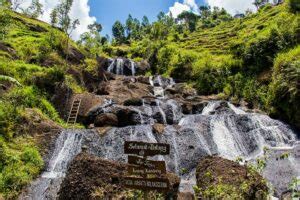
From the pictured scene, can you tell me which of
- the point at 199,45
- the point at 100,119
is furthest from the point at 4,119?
the point at 199,45

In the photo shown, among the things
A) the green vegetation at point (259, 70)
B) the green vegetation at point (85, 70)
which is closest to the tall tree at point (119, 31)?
the green vegetation at point (85, 70)

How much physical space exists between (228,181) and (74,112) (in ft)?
62.1

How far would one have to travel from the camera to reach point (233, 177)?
10.8 meters

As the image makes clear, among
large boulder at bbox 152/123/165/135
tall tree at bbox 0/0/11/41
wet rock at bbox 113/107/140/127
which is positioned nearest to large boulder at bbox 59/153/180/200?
large boulder at bbox 152/123/165/135

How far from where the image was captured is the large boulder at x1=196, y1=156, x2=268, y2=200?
9.45 metres

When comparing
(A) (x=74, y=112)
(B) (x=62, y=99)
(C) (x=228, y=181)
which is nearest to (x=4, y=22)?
(B) (x=62, y=99)

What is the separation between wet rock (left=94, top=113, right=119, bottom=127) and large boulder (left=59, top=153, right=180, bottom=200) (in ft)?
40.9

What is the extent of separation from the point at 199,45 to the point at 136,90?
34571 mm

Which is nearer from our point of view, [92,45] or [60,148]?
[60,148]

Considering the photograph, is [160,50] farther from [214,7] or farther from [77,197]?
[214,7]

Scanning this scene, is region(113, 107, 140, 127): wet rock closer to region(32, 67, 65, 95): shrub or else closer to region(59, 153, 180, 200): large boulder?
region(32, 67, 65, 95): shrub

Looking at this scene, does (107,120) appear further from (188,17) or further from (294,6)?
(188,17)

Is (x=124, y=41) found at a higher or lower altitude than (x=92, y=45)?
higher

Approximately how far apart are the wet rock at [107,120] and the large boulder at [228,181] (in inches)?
510
